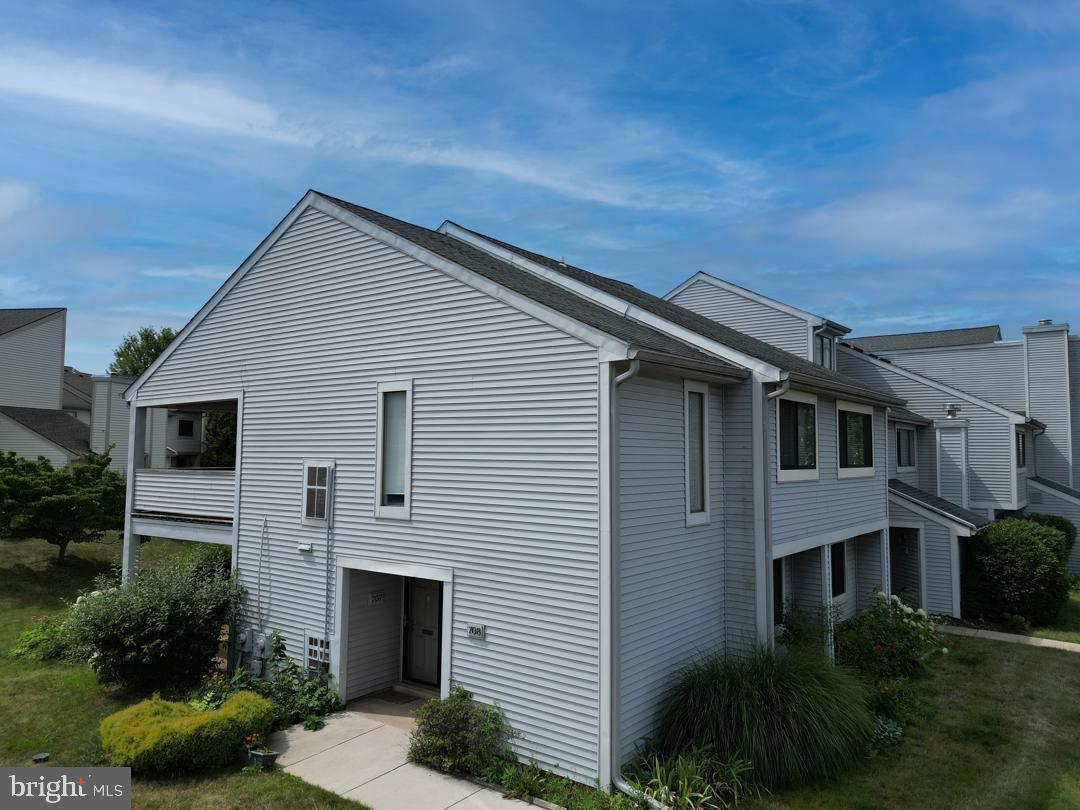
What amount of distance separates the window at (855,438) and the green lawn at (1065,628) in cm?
659

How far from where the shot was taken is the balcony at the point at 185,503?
1302 centimetres

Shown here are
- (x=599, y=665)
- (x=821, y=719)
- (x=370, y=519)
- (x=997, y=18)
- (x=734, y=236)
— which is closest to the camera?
(x=599, y=665)

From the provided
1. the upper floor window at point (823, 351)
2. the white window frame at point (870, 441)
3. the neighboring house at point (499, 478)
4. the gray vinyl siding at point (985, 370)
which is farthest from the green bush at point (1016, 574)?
the gray vinyl siding at point (985, 370)

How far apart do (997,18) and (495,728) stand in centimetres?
1377

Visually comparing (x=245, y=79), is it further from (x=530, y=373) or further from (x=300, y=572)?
(x=300, y=572)

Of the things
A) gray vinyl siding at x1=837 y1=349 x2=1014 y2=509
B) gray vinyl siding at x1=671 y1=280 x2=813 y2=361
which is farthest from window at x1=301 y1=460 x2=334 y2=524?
gray vinyl siding at x1=837 y1=349 x2=1014 y2=509

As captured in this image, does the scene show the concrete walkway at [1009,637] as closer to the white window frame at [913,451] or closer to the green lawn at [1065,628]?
the green lawn at [1065,628]

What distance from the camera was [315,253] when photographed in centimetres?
1165

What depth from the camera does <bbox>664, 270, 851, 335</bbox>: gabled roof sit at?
20203 mm

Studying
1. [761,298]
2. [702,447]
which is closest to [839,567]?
[702,447]

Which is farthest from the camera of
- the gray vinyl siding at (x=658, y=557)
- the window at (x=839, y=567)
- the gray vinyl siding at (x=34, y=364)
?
the gray vinyl siding at (x=34, y=364)

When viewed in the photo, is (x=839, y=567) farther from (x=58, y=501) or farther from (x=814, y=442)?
(x=58, y=501)

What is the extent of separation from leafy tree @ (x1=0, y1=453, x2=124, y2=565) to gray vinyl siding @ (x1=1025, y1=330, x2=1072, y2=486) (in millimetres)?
32642

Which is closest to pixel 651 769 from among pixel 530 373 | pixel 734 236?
pixel 530 373
